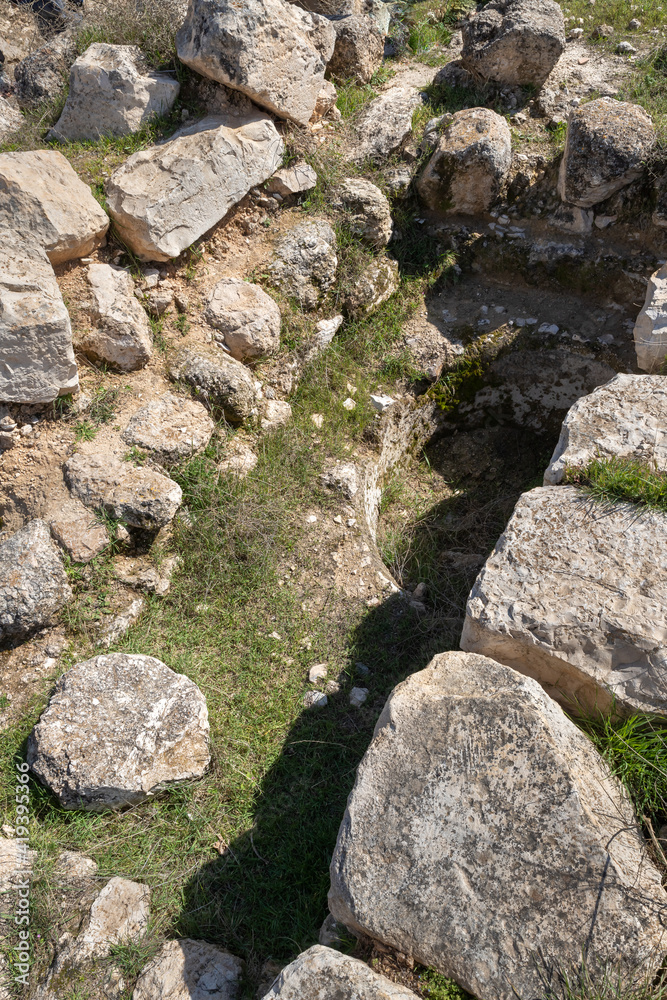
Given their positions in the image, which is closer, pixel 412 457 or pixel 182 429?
pixel 182 429

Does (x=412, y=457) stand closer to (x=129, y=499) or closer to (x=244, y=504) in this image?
(x=244, y=504)

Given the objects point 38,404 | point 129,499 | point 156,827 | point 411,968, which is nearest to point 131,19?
point 38,404

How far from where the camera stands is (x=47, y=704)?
3.12 metres

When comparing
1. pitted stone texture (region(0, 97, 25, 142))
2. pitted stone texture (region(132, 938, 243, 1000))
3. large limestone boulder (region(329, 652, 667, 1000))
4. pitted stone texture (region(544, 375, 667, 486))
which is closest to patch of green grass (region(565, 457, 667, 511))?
pitted stone texture (region(544, 375, 667, 486))

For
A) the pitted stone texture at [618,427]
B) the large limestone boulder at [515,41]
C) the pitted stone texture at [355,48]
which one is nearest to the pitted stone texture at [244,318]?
the pitted stone texture at [618,427]

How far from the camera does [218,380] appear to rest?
409cm

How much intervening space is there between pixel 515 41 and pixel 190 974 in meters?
6.72

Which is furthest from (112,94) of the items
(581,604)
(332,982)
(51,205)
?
(332,982)

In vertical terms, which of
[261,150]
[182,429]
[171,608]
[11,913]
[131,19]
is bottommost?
[11,913]

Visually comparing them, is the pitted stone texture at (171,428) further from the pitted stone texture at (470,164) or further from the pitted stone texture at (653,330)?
the pitted stone texture at (470,164)

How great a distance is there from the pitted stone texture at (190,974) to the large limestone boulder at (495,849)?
2.11 feet

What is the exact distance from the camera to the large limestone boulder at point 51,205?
143 inches

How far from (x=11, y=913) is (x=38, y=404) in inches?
98.5

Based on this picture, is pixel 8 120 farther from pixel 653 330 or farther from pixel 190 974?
pixel 190 974
